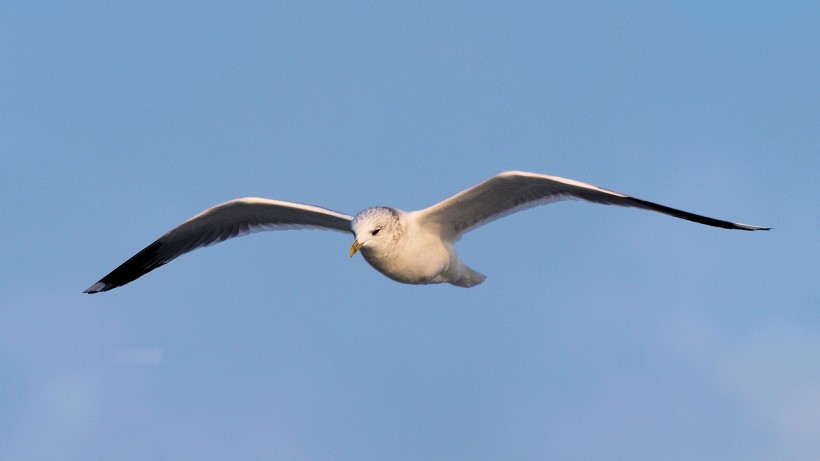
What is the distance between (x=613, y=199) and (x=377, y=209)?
2142mm

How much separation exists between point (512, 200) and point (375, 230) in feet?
5.32

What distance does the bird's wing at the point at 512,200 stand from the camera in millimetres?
9227

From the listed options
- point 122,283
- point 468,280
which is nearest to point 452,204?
point 468,280

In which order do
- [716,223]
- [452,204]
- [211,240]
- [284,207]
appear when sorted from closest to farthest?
[716,223], [452,204], [284,207], [211,240]

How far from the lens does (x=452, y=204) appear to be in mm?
9891

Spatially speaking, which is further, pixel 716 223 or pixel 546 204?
pixel 546 204

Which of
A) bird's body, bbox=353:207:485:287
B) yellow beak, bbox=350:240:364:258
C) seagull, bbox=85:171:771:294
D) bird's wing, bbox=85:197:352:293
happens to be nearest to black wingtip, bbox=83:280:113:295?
bird's wing, bbox=85:197:352:293

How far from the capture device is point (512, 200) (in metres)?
10.1

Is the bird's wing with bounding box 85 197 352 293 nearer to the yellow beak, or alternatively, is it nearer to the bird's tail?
the bird's tail

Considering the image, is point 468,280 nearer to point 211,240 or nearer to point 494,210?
point 494,210

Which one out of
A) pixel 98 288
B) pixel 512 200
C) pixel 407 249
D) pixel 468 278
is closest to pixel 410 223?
pixel 407 249

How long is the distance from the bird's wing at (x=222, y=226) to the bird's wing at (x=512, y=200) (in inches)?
42.8

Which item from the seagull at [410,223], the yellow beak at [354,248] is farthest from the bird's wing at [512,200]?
the yellow beak at [354,248]

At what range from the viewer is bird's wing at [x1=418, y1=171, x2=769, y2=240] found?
923 centimetres
